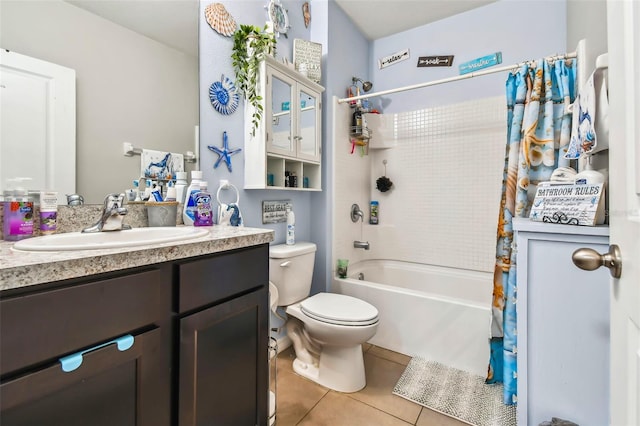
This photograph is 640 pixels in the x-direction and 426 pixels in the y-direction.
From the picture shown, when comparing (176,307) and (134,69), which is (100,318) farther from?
(134,69)

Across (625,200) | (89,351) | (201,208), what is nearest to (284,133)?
(201,208)

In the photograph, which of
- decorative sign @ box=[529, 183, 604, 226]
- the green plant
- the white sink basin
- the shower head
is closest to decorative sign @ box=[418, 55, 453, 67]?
the shower head

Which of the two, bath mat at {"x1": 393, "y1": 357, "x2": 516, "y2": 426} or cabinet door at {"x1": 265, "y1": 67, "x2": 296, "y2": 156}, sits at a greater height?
cabinet door at {"x1": 265, "y1": 67, "x2": 296, "y2": 156}

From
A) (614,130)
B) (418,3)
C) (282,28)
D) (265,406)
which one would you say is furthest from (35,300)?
(418,3)

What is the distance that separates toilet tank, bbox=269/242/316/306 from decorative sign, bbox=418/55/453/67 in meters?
1.96

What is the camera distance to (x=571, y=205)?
1.09 metres

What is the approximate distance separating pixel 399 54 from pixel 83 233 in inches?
109

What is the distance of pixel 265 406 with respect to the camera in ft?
3.54

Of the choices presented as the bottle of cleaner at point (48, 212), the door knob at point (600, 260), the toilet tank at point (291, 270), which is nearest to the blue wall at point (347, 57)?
the toilet tank at point (291, 270)

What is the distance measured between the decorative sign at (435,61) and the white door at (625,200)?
2160 mm

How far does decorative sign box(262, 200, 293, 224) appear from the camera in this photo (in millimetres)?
1828

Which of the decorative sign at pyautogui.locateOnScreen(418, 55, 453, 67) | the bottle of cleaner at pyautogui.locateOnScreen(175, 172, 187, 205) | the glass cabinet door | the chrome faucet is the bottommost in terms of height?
the chrome faucet

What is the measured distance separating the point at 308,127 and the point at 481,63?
159cm

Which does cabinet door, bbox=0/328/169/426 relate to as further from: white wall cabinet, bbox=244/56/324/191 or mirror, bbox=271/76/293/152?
mirror, bbox=271/76/293/152
